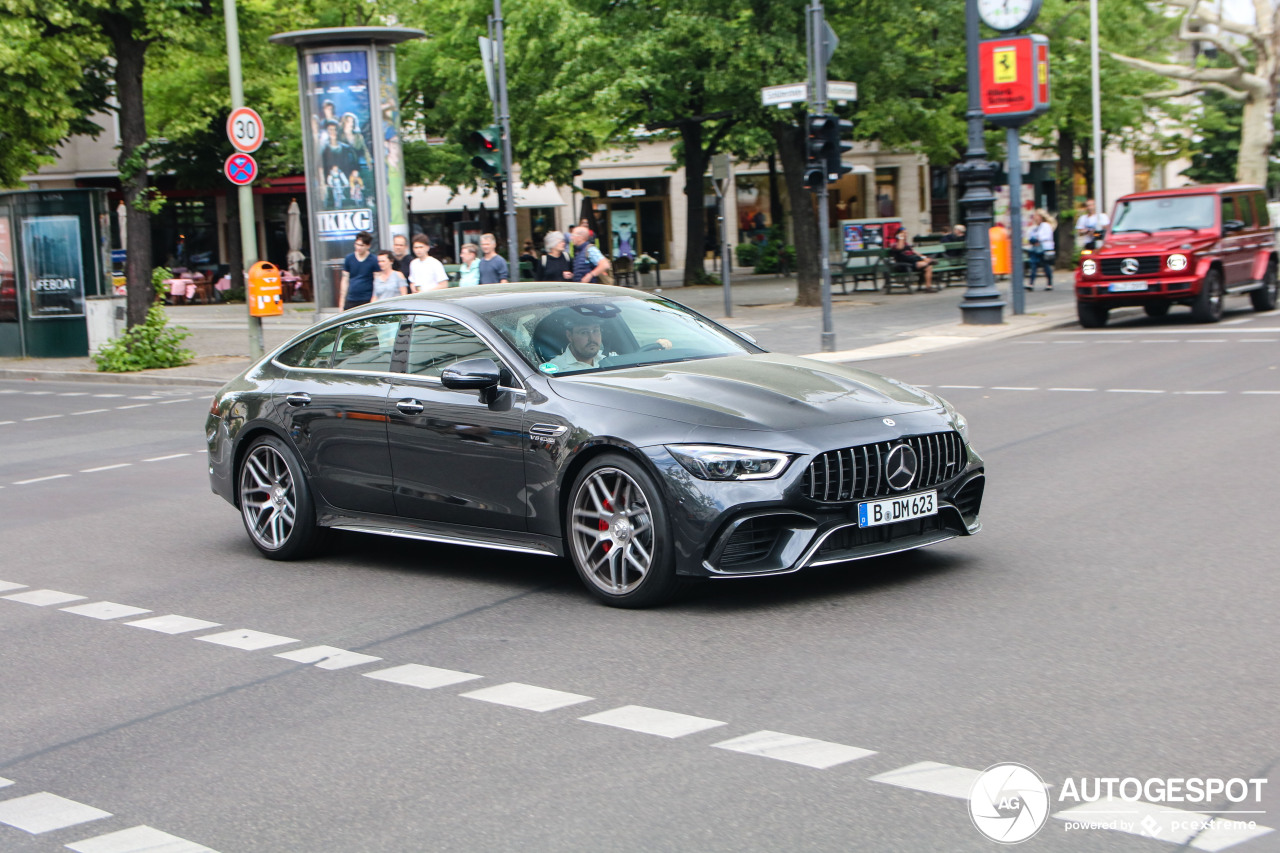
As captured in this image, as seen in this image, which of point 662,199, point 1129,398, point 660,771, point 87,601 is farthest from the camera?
point 662,199

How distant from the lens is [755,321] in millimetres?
27844

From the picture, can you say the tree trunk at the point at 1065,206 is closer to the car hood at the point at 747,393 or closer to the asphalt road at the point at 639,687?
the asphalt road at the point at 639,687

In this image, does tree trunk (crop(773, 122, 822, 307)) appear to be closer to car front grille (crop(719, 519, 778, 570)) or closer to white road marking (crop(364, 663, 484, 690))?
car front grille (crop(719, 519, 778, 570))

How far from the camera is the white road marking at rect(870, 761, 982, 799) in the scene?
4.23m

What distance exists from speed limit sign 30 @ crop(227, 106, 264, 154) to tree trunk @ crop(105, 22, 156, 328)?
432cm

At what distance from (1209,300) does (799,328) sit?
21.8ft

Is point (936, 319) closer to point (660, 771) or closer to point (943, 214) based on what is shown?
point (660, 771)

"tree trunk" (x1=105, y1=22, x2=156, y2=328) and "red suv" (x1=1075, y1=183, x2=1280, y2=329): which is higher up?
"tree trunk" (x1=105, y1=22, x2=156, y2=328)

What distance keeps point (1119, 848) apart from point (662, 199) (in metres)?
54.0

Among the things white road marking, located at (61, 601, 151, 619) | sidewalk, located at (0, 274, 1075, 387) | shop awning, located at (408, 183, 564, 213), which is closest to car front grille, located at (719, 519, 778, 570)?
white road marking, located at (61, 601, 151, 619)

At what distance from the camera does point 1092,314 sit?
23.3m

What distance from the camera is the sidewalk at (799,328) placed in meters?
22.0

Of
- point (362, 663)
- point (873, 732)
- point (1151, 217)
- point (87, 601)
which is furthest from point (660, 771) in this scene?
point (1151, 217)

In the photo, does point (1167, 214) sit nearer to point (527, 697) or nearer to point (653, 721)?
point (527, 697)
